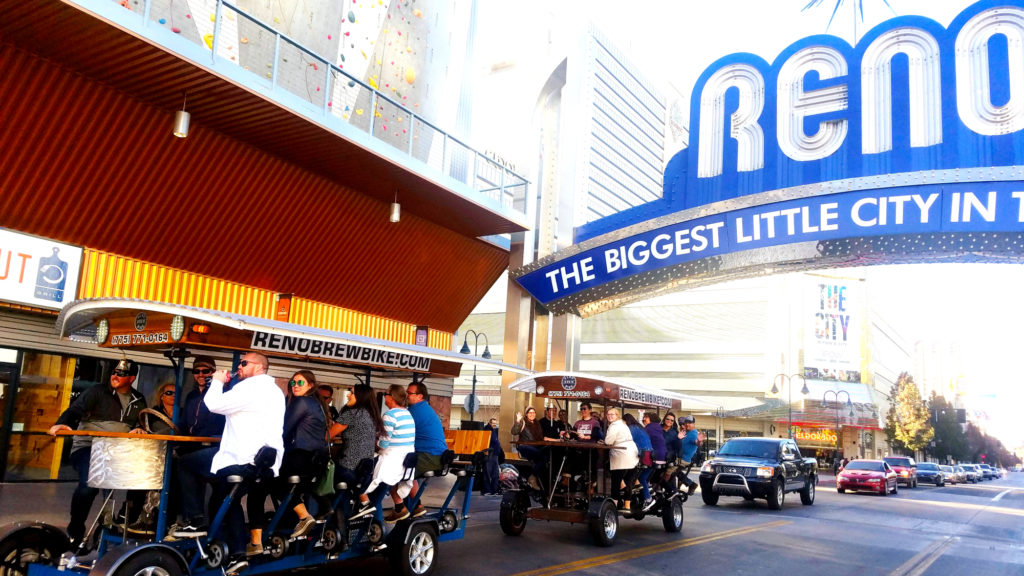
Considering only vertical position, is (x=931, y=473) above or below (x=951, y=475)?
above

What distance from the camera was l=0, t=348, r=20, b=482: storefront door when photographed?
49.1ft

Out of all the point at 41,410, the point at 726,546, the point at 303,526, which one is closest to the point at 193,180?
the point at 41,410

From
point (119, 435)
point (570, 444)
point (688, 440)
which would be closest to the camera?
point (119, 435)

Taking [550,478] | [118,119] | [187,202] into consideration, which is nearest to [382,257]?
[187,202]

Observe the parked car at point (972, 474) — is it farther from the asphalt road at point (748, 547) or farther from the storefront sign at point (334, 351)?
the storefront sign at point (334, 351)

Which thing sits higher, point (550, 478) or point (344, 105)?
point (344, 105)

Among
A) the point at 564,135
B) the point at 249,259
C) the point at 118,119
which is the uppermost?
the point at 564,135

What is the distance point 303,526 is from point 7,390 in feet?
37.3

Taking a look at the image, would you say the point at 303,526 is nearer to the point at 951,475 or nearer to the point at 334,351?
the point at 334,351

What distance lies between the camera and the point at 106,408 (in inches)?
296

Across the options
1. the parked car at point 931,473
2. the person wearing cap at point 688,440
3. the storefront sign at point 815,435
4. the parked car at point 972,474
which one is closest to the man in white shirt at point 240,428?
the person wearing cap at point 688,440

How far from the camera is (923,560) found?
38.0 feet

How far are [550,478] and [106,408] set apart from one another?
22.5 feet

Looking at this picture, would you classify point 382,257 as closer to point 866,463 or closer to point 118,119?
point 118,119
